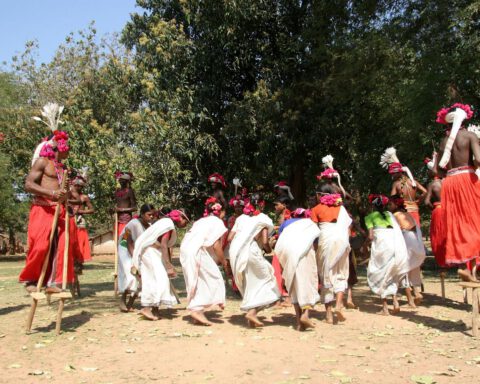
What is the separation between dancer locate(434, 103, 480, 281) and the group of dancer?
0.01 m

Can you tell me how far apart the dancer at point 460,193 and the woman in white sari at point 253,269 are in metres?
2.43

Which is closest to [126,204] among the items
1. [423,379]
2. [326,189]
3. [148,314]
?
[148,314]

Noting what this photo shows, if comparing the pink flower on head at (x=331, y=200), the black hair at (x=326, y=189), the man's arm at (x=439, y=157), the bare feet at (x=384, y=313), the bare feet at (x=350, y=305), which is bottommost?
the bare feet at (x=384, y=313)

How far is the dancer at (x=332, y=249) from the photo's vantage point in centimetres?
791

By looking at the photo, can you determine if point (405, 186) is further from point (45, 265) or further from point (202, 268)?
point (45, 265)

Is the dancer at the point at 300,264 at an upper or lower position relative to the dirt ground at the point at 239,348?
upper

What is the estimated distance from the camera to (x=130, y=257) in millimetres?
9211

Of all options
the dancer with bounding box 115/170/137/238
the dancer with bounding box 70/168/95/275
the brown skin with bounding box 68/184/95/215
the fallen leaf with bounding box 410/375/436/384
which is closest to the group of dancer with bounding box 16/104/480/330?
the brown skin with bounding box 68/184/95/215

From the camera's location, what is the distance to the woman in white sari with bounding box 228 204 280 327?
749cm

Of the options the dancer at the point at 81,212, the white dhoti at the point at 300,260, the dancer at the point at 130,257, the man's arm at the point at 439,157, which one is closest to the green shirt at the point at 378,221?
the man's arm at the point at 439,157

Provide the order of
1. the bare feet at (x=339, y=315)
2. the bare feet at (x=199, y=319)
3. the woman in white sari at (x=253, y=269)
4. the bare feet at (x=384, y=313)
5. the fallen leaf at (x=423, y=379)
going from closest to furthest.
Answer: the fallen leaf at (x=423, y=379), the woman in white sari at (x=253, y=269), the bare feet at (x=199, y=319), the bare feet at (x=339, y=315), the bare feet at (x=384, y=313)

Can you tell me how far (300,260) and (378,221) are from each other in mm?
2091

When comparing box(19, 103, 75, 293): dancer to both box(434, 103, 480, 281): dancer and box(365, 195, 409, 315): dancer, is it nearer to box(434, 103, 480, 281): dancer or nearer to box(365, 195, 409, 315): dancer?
box(365, 195, 409, 315): dancer

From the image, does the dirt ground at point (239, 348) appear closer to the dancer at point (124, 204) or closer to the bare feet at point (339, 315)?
the bare feet at point (339, 315)
